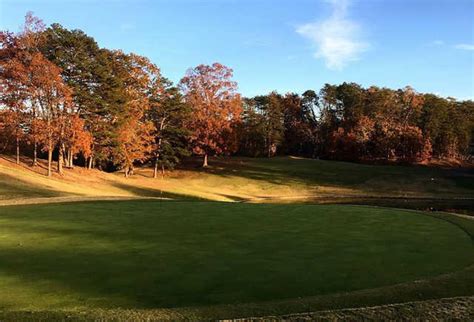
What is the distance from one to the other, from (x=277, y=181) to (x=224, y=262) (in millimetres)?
48192

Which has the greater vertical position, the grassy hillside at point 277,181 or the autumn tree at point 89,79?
the autumn tree at point 89,79

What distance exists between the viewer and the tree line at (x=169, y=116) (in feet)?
136

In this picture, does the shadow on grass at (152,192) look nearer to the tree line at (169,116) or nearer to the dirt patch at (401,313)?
the tree line at (169,116)

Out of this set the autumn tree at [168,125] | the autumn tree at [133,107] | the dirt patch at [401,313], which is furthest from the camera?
the autumn tree at [168,125]

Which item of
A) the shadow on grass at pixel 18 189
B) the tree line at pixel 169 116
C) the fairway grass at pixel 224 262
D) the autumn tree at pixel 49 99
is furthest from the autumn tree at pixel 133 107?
the fairway grass at pixel 224 262

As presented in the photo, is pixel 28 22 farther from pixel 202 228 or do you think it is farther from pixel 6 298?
pixel 6 298

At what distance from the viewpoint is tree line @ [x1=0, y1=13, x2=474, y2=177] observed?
136 feet

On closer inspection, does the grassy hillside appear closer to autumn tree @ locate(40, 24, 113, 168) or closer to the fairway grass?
autumn tree @ locate(40, 24, 113, 168)

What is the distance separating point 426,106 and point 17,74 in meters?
70.9

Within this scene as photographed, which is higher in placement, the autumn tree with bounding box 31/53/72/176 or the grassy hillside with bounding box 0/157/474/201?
the autumn tree with bounding box 31/53/72/176

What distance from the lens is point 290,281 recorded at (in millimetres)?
6750

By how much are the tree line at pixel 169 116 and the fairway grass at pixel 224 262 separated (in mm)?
30203

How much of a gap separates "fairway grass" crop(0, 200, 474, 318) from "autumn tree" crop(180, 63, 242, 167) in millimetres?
47430

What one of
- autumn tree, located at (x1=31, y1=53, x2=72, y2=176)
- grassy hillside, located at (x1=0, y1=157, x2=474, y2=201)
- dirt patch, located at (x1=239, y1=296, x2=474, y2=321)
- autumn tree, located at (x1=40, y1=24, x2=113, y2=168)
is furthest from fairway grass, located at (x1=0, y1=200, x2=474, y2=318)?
autumn tree, located at (x1=40, y1=24, x2=113, y2=168)
